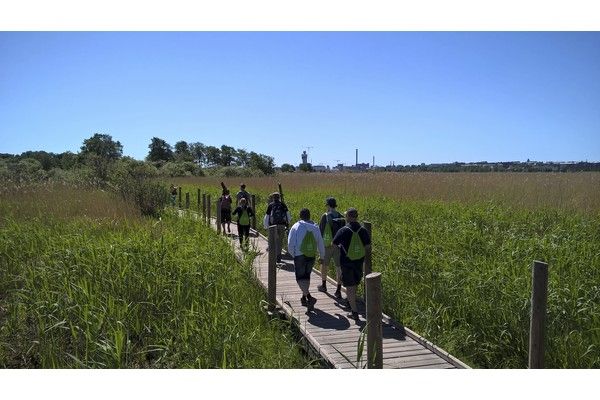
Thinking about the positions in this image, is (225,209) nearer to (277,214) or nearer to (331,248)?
(277,214)

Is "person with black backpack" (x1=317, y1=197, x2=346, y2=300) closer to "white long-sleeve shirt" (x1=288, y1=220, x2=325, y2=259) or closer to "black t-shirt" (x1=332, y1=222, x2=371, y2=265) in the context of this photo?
"white long-sleeve shirt" (x1=288, y1=220, x2=325, y2=259)

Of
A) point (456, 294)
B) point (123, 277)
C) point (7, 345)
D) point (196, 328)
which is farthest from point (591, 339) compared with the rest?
point (7, 345)

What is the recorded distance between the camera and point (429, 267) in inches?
284

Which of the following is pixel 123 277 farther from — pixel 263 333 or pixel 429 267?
pixel 429 267

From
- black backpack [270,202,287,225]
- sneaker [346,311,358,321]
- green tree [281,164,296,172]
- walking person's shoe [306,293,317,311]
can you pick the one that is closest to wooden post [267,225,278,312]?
walking person's shoe [306,293,317,311]

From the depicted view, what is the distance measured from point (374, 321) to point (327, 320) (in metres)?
1.89

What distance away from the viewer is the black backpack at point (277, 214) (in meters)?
8.45

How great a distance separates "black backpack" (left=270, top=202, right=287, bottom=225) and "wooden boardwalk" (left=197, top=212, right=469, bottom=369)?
2044mm

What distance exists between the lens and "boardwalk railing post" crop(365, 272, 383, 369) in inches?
133

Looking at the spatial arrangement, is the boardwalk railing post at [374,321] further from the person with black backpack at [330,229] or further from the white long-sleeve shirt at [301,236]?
the person with black backpack at [330,229]

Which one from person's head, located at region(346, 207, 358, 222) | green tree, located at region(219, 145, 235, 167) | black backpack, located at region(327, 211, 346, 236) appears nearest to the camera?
person's head, located at region(346, 207, 358, 222)

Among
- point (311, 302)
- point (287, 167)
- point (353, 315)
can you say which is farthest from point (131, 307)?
point (287, 167)

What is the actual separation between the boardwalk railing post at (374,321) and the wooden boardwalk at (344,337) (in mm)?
219

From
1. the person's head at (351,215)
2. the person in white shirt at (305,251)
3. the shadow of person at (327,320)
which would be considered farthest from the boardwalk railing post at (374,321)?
the person in white shirt at (305,251)
